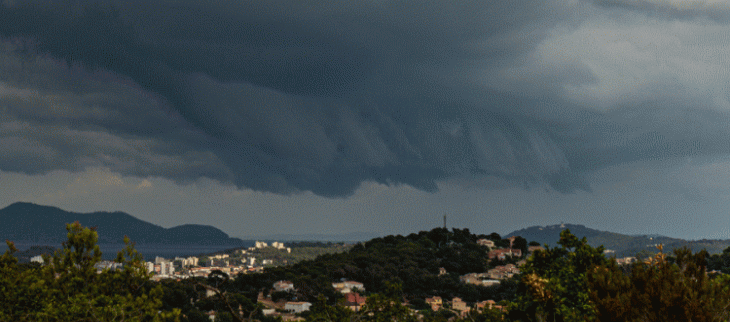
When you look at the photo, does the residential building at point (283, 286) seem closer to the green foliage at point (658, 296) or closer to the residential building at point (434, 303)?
the residential building at point (434, 303)

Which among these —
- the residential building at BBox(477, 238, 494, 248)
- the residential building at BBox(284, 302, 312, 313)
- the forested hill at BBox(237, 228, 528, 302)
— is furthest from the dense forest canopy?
the residential building at BBox(477, 238, 494, 248)

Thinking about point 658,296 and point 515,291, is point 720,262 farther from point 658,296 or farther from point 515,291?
point 658,296

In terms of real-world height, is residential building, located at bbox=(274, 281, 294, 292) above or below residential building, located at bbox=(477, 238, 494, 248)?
below

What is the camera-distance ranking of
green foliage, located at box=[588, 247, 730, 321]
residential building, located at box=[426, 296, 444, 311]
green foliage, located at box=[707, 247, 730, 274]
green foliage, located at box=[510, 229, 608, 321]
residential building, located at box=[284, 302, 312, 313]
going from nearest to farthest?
green foliage, located at box=[588, 247, 730, 321], green foliage, located at box=[510, 229, 608, 321], residential building, located at box=[284, 302, 312, 313], residential building, located at box=[426, 296, 444, 311], green foliage, located at box=[707, 247, 730, 274]

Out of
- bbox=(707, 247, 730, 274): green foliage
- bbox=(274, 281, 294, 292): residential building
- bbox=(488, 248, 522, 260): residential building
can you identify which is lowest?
bbox=(274, 281, 294, 292): residential building

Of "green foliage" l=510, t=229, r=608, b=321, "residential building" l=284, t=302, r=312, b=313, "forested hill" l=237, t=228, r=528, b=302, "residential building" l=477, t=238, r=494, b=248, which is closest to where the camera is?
"green foliage" l=510, t=229, r=608, b=321

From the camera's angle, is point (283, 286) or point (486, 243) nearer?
point (283, 286)

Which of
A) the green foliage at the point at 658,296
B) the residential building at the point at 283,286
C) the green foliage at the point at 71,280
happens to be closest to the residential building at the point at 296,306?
the residential building at the point at 283,286

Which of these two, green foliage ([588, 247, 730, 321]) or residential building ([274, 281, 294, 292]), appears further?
residential building ([274, 281, 294, 292])

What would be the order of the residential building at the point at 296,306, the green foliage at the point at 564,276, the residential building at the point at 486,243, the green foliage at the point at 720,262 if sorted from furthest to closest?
1. the residential building at the point at 486,243
2. the green foliage at the point at 720,262
3. the residential building at the point at 296,306
4. the green foliage at the point at 564,276

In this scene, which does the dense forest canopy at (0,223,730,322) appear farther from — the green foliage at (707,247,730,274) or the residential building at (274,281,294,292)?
the green foliage at (707,247,730,274)

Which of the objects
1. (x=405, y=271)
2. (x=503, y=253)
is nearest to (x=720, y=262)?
(x=503, y=253)

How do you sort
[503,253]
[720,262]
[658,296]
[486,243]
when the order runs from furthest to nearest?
[486,243], [503,253], [720,262], [658,296]
